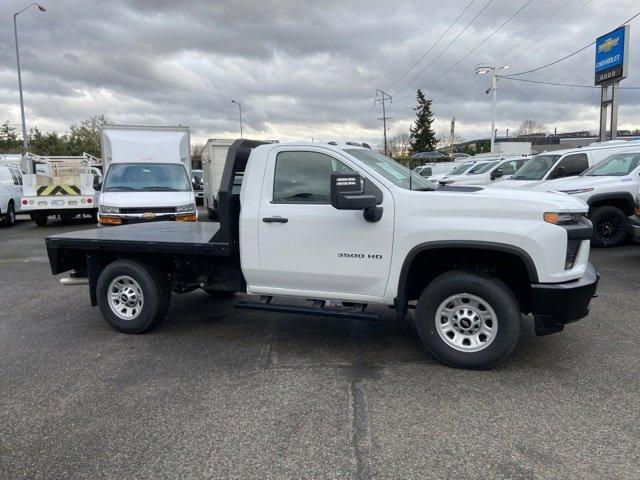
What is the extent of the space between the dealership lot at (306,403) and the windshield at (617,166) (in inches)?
192

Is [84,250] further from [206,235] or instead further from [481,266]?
[481,266]

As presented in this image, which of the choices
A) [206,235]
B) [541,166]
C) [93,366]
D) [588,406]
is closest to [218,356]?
[93,366]

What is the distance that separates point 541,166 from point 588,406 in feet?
31.5

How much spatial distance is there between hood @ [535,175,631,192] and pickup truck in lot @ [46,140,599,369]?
580 cm

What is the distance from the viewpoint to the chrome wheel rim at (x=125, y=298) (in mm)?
5609

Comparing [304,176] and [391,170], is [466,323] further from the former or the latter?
[304,176]

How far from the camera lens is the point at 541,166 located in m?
12.3

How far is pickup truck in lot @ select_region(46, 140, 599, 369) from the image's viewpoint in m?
4.17

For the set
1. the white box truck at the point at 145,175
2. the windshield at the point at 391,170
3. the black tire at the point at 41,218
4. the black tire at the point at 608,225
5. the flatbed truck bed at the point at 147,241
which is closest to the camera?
the windshield at the point at 391,170

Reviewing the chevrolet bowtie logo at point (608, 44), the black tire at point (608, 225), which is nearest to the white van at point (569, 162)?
the black tire at point (608, 225)

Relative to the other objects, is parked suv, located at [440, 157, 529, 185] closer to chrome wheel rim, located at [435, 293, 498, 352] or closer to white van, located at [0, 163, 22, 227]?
chrome wheel rim, located at [435, 293, 498, 352]

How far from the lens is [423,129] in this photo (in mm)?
65375

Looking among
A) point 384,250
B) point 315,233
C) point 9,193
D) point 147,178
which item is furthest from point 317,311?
point 9,193

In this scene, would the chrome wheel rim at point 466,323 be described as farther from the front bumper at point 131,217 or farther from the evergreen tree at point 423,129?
the evergreen tree at point 423,129
